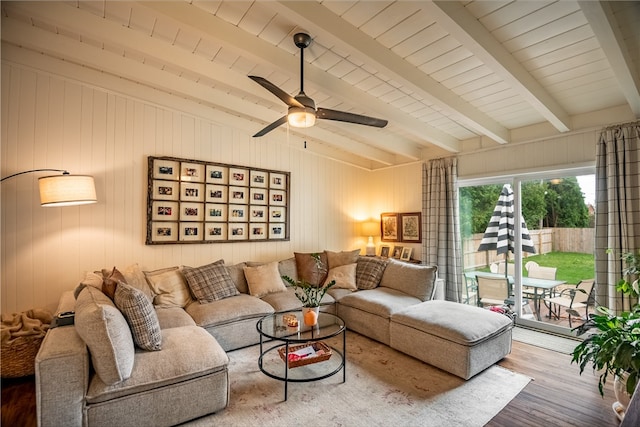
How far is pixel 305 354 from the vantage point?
8.87 feet

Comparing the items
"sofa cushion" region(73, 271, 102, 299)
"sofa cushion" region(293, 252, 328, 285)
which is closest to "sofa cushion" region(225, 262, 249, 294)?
"sofa cushion" region(293, 252, 328, 285)

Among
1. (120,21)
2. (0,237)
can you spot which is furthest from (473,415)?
(0,237)

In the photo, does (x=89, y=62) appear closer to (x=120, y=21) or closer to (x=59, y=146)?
(x=120, y=21)

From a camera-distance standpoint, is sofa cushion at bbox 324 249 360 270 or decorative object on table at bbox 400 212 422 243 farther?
decorative object on table at bbox 400 212 422 243

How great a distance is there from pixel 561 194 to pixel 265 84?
12.6ft

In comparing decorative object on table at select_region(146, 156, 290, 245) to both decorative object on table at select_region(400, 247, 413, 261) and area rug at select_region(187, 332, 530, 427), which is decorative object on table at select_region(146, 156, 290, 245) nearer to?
area rug at select_region(187, 332, 530, 427)

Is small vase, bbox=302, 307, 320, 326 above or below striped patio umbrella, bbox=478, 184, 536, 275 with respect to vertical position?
below

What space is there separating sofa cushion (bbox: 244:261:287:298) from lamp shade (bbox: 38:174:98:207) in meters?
1.98

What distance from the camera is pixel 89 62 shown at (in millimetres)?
3002

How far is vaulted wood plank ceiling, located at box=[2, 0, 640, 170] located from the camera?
2203 mm

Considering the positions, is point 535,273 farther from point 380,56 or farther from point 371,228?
point 380,56

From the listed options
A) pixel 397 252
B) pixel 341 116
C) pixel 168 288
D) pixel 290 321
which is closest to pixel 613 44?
pixel 341 116

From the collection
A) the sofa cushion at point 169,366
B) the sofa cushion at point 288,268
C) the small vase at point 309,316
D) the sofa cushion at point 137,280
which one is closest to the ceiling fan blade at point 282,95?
the small vase at point 309,316

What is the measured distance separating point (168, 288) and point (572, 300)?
4825 mm
